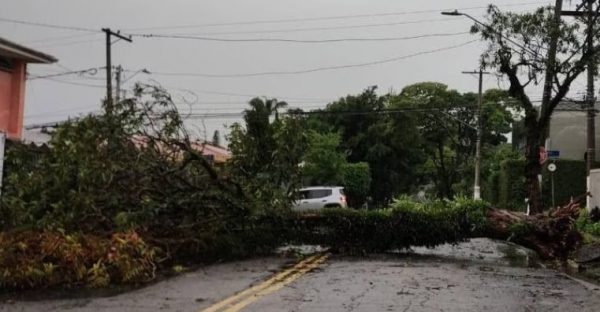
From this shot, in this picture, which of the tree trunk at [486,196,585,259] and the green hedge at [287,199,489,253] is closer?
the green hedge at [287,199,489,253]

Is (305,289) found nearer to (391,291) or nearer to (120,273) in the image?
(391,291)

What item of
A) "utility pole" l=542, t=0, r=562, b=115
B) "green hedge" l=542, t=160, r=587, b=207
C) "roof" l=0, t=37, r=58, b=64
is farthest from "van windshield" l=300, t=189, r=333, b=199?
"roof" l=0, t=37, r=58, b=64

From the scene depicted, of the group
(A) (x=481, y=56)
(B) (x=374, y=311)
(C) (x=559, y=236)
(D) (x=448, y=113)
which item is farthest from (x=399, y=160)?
(B) (x=374, y=311)

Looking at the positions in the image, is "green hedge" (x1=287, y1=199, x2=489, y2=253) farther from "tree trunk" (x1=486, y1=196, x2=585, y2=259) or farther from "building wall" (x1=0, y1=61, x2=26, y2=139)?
"building wall" (x1=0, y1=61, x2=26, y2=139)

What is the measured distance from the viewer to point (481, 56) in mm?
22203

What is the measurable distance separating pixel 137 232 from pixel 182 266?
3.30 feet

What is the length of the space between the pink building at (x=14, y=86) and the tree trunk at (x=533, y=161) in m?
14.7

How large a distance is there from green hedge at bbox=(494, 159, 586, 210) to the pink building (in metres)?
23.7

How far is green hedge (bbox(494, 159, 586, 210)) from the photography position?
36.9 metres

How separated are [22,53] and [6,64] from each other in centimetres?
97

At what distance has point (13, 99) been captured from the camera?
22.3 metres

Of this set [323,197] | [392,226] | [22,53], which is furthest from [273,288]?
[323,197]

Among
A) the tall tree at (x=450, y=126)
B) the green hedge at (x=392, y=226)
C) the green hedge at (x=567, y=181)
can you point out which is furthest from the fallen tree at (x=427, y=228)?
the tall tree at (x=450, y=126)

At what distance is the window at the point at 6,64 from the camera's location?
21797mm
